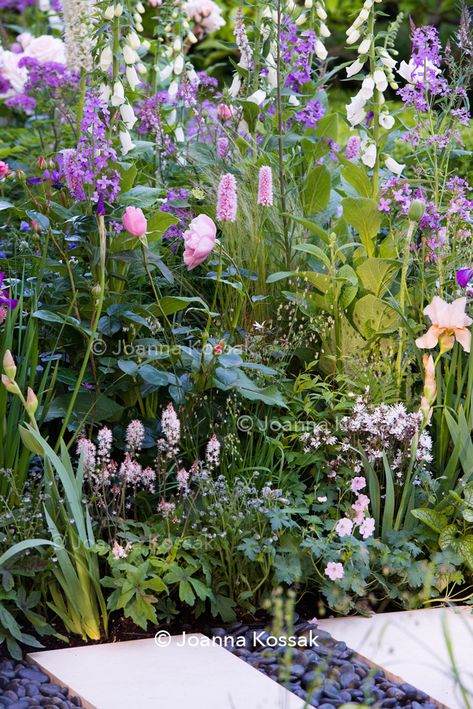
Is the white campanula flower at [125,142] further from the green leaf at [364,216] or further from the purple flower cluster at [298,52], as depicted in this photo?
the purple flower cluster at [298,52]

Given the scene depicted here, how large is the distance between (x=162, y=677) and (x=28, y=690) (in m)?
0.27

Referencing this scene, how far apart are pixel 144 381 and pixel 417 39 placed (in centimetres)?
134

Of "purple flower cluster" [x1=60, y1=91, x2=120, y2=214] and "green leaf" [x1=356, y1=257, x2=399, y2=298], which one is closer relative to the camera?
"purple flower cluster" [x1=60, y1=91, x2=120, y2=214]

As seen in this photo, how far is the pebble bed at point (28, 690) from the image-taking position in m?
1.86

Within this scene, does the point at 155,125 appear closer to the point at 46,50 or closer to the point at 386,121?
the point at 386,121

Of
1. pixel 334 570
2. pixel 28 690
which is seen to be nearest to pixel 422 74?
pixel 334 570

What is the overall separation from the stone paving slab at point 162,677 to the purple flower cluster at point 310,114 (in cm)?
195

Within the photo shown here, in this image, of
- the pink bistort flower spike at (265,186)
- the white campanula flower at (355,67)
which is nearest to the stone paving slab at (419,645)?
the pink bistort flower spike at (265,186)

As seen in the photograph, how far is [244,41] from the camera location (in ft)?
10.6

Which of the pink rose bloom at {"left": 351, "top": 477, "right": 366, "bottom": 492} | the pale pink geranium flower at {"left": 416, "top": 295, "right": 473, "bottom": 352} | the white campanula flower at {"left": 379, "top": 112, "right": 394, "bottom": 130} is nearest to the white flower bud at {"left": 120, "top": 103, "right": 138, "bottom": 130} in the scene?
the white campanula flower at {"left": 379, "top": 112, "right": 394, "bottom": 130}

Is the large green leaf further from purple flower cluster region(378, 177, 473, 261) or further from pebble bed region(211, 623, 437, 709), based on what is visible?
pebble bed region(211, 623, 437, 709)

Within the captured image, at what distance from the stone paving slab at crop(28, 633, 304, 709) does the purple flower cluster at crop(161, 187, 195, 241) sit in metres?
1.36

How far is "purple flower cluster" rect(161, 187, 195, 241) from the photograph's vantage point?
3021mm

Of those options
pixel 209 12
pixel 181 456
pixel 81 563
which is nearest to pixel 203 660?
pixel 81 563
